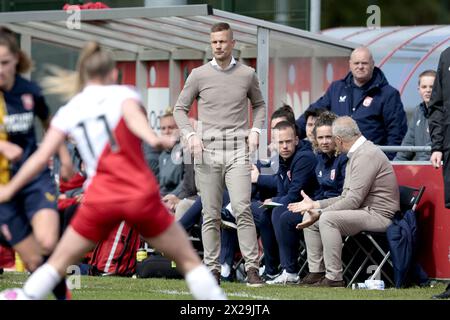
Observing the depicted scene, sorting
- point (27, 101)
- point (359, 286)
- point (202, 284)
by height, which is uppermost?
point (27, 101)

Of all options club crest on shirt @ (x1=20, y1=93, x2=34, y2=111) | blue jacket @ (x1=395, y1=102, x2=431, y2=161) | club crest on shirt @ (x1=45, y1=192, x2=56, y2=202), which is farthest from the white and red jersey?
blue jacket @ (x1=395, y1=102, x2=431, y2=161)

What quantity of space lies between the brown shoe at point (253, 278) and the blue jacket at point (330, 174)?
1.13 metres

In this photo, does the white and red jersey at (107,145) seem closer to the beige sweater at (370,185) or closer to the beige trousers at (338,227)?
the beige trousers at (338,227)

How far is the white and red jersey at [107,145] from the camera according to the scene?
24.6 ft

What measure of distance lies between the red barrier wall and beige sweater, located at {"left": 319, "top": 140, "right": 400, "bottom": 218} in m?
0.52

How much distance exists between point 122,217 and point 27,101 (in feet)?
5.09

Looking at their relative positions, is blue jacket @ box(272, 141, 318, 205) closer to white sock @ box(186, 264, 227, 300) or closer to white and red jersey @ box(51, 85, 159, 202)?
white sock @ box(186, 264, 227, 300)

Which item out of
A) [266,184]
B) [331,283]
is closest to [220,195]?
[331,283]

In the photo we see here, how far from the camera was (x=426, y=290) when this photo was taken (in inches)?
442

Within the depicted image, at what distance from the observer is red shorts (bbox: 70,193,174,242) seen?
293 inches

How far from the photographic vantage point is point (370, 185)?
11.7 metres

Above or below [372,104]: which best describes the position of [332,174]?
below

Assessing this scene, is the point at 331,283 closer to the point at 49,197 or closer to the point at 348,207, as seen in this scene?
the point at 348,207

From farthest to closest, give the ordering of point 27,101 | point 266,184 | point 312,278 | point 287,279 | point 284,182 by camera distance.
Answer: point 266,184, point 284,182, point 287,279, point 312,278, point 27,101
